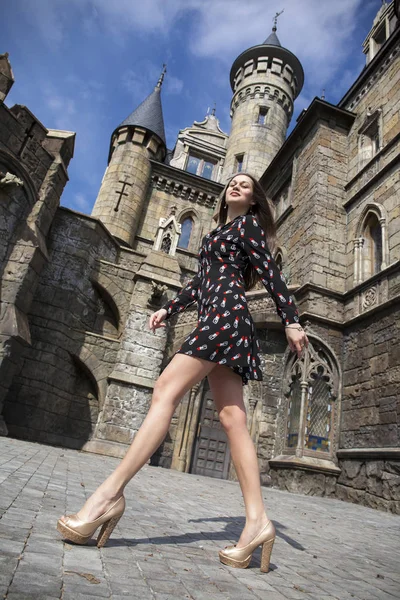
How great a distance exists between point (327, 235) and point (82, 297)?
7110 millimetres

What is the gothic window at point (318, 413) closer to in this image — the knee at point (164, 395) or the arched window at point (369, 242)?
the arched window at point (369, 242)

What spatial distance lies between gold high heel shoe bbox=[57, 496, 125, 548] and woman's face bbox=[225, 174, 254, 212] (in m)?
1.93

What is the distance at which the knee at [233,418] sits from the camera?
Result: 7.32ft

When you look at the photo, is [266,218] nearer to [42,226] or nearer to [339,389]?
[339,389]

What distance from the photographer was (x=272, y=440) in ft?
33.0

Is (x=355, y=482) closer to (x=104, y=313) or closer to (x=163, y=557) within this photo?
(x=163, y=557)

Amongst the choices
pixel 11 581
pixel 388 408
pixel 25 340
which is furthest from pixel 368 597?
pixel 25 340

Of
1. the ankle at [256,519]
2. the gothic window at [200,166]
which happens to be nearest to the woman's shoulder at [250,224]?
the ankle at [256,519]

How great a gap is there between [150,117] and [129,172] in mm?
4287

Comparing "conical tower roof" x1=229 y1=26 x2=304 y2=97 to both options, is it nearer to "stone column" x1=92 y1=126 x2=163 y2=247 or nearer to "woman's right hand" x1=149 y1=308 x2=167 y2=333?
"stone column" x1=92 y1=126 x2=163 y2=247

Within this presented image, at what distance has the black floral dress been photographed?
7.12 feet

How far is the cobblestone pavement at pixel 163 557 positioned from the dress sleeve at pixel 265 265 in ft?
4.28

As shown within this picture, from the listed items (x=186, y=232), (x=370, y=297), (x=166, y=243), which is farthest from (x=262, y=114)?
(x=370, y=297)

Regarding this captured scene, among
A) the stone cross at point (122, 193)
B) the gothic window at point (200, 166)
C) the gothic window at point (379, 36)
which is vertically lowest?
the stone cross at point (122, 193)
